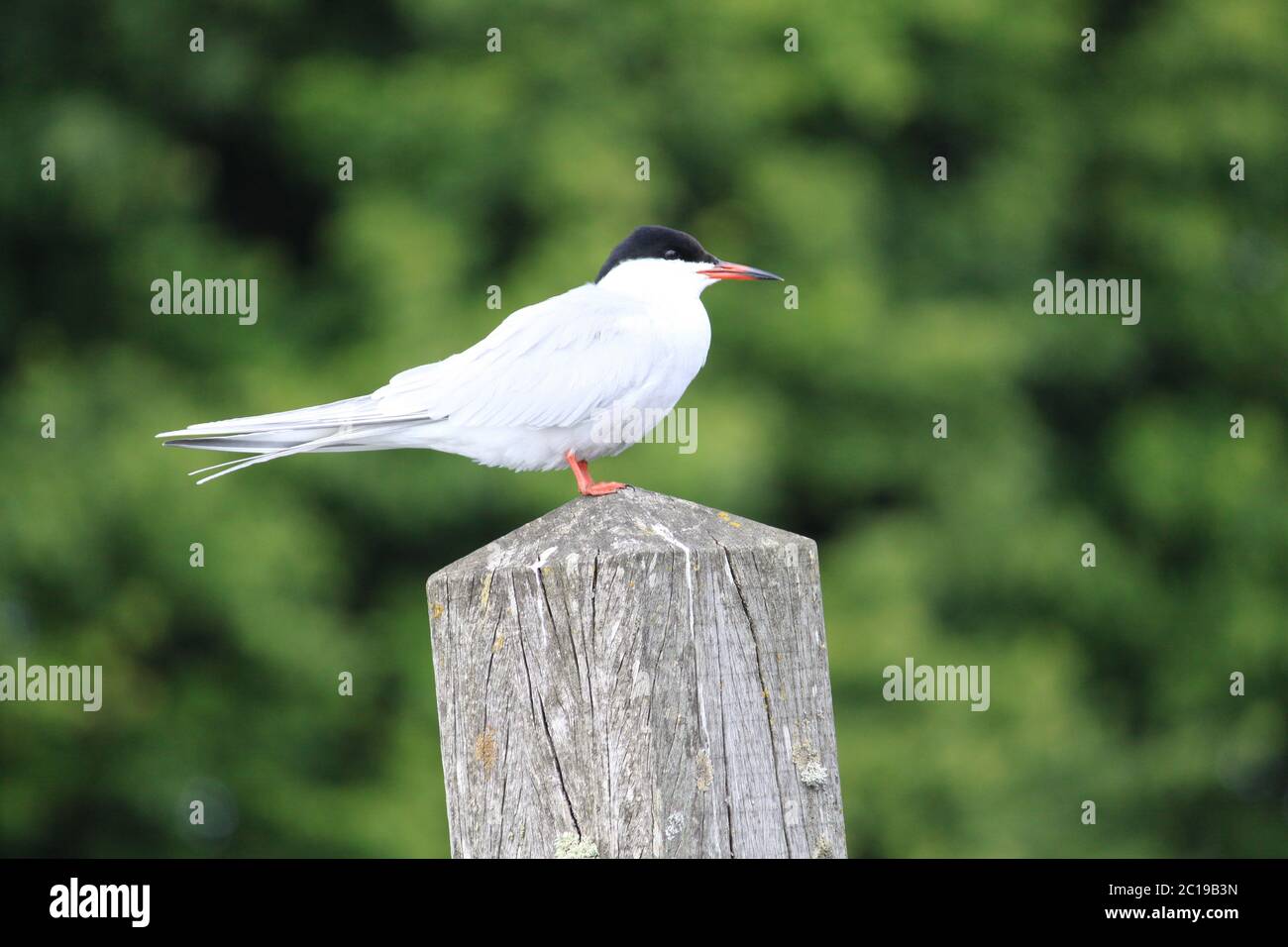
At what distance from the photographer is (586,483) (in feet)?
10.8

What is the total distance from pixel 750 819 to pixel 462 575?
1.90 ft

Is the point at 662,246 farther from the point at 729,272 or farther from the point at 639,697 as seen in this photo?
the point at 639,697

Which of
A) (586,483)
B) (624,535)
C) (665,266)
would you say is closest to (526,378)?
(586,483)

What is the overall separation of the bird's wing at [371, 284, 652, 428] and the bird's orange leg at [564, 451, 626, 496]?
0.35 feet

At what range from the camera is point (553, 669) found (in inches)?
91.6

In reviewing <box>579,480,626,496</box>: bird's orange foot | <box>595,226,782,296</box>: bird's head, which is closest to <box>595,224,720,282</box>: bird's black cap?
<box>595,226,782,296</box>: bird's head

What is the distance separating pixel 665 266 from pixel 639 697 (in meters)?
1.91

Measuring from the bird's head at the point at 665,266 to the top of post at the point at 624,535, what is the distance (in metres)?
1.45

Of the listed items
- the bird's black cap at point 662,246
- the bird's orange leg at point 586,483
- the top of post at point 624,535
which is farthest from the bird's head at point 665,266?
the top of post at point 624,535

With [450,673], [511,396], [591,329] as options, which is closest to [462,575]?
[450,673]

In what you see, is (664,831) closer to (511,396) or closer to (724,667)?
(724,667)

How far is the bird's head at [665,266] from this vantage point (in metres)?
3.94

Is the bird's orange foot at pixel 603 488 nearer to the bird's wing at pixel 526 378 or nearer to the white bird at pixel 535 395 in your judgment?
the white bird at pixel 535 395

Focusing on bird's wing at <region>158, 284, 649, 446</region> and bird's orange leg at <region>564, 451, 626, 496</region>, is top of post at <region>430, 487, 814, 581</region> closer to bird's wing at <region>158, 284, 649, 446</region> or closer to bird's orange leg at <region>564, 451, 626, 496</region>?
bird's orange leg at <region>564, 451, 626, 496</region>
